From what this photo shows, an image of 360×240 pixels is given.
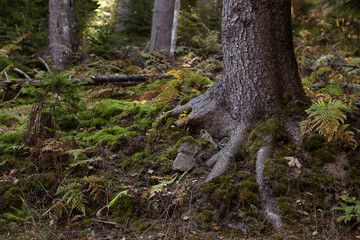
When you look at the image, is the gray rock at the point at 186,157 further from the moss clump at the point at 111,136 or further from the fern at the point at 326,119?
the fern at the point at 326,119

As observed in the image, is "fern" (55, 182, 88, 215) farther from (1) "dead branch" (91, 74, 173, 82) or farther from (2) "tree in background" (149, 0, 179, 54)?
(2) "tree in background" (149, 0, 179, 54)

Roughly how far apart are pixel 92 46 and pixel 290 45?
26.8 ft

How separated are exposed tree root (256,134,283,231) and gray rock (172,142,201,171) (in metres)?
0.95

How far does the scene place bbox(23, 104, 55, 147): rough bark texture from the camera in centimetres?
432

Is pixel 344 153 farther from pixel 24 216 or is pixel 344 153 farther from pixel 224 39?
pixel 24 216

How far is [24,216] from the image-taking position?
3428 millimetres

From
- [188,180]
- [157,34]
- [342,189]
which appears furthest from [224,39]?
[157,34]

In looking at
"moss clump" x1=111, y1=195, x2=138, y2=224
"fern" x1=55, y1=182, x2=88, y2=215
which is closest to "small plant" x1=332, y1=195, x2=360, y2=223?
"moss clump" x1=111, y1=195, x2=138, y2=224

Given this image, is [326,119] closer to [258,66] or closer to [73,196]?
[258,66]

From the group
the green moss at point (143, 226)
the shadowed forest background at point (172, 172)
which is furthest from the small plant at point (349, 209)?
the green moss at point (143, 226)

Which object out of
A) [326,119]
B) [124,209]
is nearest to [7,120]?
[124,209]

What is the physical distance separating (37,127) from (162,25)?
7.72m

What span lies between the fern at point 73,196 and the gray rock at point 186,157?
1.30 metres

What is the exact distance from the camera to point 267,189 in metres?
3.14
